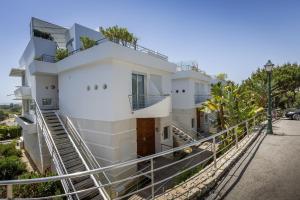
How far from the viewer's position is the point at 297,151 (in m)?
8.27

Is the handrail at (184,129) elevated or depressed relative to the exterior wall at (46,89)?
depressed

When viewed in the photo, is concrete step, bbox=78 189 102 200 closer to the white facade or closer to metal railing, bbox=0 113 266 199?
metal railing, bbox=0 113 266 199

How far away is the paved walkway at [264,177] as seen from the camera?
470 cm

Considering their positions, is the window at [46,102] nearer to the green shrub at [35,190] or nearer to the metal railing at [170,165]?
the green shrub at [35,190]

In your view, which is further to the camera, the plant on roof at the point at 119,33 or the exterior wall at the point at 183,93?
the exterior wall at the point at 183,93

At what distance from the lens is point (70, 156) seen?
11219 mm

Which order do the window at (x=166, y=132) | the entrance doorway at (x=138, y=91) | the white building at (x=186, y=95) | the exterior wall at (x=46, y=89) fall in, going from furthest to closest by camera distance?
the white building at (x=186, y=95) → the exterior wall at (x=46, y=89) → the window at (x=166, y=132) → the entrance doorway at (x=138, y=91)

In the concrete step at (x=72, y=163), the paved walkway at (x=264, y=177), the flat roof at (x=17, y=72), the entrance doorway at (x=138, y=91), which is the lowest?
the concrete step at (x=72, y=163)

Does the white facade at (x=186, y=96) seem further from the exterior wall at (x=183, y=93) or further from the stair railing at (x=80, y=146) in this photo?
the stair railing at (x=80, y=146)

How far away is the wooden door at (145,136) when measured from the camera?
44.8 feet

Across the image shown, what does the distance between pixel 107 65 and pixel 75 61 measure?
3.06 metres

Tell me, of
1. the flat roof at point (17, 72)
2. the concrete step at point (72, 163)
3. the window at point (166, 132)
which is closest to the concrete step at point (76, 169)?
the concrete step at point (72, 163)

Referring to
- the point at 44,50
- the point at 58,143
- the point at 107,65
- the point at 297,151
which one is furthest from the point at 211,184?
the point at 44,50

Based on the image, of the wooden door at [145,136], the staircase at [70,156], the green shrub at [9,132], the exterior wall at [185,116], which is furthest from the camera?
the green shrub at [9,132]
